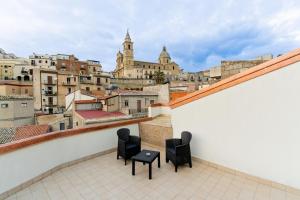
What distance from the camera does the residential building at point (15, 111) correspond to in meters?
18.9

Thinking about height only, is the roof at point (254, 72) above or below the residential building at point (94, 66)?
below

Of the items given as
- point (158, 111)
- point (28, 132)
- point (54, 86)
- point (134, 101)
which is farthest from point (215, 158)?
point (54, 86)

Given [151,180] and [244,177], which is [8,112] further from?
[244,177]

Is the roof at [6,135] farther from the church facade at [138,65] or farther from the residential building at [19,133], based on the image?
the church facade at [138,65]

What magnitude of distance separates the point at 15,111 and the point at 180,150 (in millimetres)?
23694

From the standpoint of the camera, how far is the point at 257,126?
3.38 metres

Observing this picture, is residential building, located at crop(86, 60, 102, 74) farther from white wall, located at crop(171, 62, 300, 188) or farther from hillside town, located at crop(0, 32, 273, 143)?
white wall, located at crop(171, 62, 300, 188)

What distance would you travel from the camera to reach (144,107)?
19016 millimetres

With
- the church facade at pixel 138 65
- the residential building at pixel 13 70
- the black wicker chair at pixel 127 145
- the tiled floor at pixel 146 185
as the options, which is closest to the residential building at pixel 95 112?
the black wicker chair at pixel 127 145

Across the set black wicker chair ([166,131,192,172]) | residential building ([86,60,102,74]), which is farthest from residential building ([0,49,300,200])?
residential building ([86,60,102,74])

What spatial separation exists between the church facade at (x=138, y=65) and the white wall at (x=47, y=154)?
51.0 meters

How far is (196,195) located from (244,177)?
143 cm

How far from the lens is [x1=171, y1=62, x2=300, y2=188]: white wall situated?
2984mm

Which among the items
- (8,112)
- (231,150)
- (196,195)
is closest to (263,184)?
(231,150)
